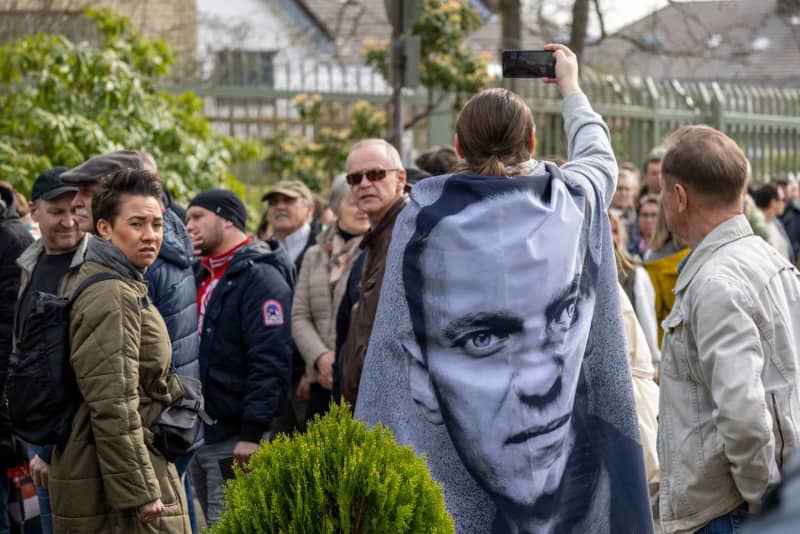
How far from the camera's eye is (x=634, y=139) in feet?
52.2

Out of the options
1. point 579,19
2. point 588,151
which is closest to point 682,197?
point 588,151

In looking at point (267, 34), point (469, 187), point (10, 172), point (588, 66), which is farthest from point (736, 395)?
point (267, 34)

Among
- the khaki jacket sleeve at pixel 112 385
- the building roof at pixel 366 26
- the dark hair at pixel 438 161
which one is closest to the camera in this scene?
the khaki jacket sleeve at pixel 112 385

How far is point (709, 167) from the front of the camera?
3.98 metres

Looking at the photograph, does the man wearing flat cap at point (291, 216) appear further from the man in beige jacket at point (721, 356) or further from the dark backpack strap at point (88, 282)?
the man in beige jacket at point (721, 356)

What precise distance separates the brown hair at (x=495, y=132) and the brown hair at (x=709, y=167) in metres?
0.53

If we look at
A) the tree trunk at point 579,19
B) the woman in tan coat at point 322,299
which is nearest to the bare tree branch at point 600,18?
the tree trunk at point 579,19

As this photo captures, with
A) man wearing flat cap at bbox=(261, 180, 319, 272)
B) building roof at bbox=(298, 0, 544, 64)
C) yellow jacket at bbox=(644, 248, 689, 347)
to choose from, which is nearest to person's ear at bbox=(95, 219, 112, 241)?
yellow jacket at bbox=(644, 248, 689, 347)

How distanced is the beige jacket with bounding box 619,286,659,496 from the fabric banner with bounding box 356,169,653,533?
1.03 meters

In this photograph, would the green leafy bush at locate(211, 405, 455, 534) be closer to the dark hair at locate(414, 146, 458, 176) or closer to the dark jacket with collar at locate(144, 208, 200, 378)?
the dark jacket with collar at locate(144, 208, 200, 378)

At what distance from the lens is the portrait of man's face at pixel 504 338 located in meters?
3.65

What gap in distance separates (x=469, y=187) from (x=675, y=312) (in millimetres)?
822

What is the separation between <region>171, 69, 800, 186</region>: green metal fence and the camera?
13273 millimetres

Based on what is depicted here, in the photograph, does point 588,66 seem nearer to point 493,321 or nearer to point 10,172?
point 10,172
